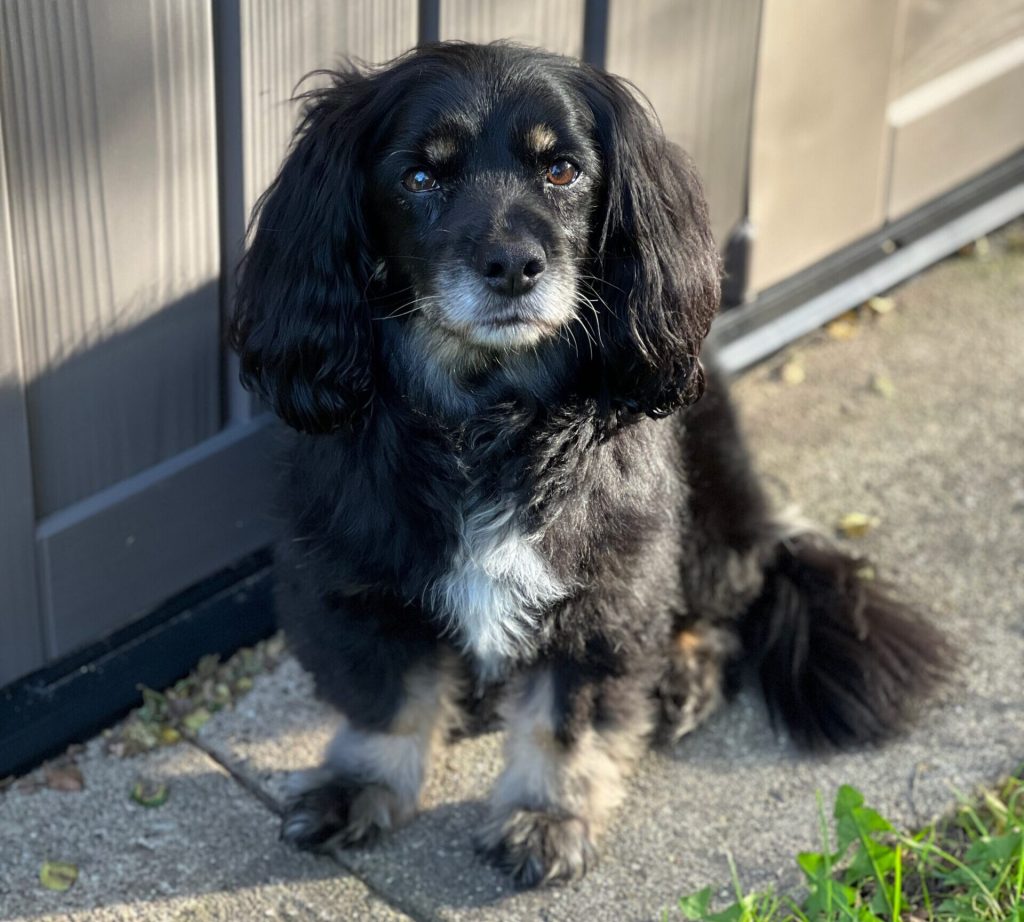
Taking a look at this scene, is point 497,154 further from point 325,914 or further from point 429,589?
point 325,914

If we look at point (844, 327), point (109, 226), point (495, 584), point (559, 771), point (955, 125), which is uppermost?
point (109, 226)

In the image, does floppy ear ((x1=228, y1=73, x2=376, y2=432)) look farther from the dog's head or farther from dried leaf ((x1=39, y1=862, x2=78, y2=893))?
dried leaf ((x1=39, y1=862, x2=78, y2=893))

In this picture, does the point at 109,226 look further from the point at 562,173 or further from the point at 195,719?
the point at 195,719

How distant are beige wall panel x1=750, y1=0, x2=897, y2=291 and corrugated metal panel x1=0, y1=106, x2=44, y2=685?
7.08ft

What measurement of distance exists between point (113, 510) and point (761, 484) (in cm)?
147

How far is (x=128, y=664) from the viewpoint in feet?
10.4

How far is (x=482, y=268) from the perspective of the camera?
7.82 ft

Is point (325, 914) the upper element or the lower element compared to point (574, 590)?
lower

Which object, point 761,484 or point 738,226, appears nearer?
point 761,484

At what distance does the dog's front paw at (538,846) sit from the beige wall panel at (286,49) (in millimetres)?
1368

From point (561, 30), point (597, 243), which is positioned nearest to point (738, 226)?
point (561, 30)

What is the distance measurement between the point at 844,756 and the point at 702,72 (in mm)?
1800

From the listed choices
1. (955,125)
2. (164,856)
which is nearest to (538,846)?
(164,856)

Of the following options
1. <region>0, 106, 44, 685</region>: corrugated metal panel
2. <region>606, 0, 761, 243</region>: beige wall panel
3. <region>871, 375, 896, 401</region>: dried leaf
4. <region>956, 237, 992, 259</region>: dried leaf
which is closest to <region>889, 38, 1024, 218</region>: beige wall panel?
<region>956, 237, 992, 259</region>: dried leaf
